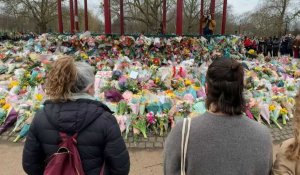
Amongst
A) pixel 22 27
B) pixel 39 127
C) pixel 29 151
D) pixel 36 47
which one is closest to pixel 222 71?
pixel 39 127

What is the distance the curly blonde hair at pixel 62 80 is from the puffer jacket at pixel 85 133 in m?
0.07

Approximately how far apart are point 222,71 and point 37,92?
580 centimetres

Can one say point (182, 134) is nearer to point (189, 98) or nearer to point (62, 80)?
point (62, 80)

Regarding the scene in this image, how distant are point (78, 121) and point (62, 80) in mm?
290

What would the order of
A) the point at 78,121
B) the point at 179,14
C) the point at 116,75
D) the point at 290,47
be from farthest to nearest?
1. the point at 290,47
2. the point at 179,14
3. the point at 116,75
4. the point at 78,121

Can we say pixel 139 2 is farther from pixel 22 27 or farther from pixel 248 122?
pixel 248 122

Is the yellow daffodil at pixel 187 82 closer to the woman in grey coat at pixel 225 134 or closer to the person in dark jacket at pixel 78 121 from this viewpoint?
the person in dark jacket at pixel 78 121

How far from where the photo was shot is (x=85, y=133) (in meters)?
1.90

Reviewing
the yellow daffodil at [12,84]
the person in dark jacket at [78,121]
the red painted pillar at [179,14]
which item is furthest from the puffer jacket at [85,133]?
the red painted pillar at [179,14]

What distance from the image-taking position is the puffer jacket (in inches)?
73.9

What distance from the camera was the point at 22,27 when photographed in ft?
139

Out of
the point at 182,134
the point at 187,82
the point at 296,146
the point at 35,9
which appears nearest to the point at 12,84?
the point at 187,82

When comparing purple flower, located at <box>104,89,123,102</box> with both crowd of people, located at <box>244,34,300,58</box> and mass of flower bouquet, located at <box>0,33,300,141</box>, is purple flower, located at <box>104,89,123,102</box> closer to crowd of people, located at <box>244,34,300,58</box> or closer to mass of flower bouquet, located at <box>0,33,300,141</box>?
mass of flower bouquet, located at <box>0,33,300,141</box>

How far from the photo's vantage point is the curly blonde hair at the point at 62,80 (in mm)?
1892
